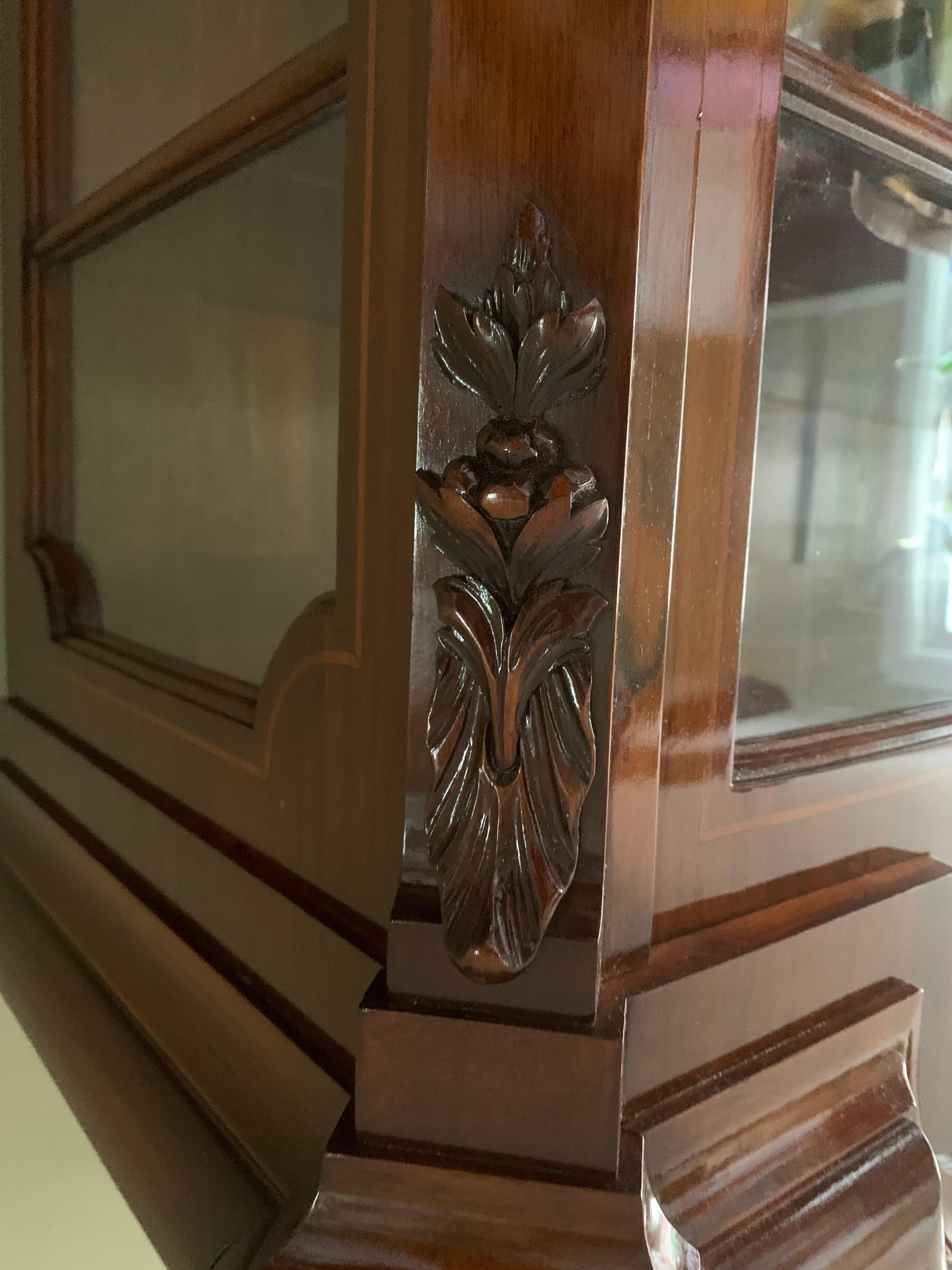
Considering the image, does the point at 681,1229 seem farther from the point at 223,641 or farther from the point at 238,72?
the point at 238,72

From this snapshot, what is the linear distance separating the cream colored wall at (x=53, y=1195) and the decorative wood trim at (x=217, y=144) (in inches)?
19.9

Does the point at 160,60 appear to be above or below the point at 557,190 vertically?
above

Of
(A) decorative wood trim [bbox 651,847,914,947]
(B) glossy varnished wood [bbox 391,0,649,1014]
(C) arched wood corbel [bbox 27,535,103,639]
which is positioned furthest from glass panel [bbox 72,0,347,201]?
(A) decorative wood trim [bbox 651,847,914,947]

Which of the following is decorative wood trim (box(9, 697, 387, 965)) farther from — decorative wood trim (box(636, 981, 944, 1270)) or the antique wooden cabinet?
decorative wood trim (box(636, 981, 944, 1270))

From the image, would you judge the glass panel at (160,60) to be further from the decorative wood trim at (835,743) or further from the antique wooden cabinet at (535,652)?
the decorative wood trim at (835,743)

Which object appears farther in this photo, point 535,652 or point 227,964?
point 227,964

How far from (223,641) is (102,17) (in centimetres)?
53

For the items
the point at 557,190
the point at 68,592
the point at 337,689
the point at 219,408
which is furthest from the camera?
the point at 68,592

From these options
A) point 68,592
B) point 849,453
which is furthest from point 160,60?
point 849,453

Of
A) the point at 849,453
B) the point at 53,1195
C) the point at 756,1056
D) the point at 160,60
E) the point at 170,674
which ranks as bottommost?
the point at 53,1195

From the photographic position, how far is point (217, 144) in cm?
45

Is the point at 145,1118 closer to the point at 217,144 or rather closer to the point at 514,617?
the point at 514,617

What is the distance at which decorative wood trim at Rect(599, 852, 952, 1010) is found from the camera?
0.31 metres

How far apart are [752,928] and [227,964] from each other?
263mm
